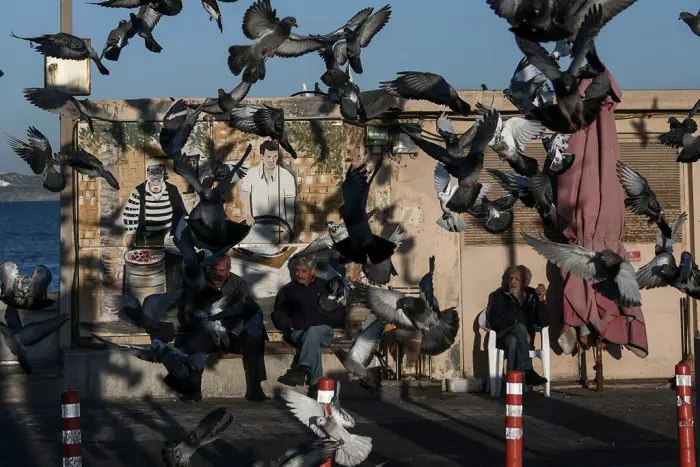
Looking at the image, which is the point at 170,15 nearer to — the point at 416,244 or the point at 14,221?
the point at 416,244

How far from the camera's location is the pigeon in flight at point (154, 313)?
1447cm

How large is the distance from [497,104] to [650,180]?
2197 mm

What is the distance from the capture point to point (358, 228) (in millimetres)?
13328

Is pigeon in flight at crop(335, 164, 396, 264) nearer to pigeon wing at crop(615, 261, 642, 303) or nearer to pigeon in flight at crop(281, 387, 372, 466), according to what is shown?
pigeon wing at crop(615, 261, 642, 303)

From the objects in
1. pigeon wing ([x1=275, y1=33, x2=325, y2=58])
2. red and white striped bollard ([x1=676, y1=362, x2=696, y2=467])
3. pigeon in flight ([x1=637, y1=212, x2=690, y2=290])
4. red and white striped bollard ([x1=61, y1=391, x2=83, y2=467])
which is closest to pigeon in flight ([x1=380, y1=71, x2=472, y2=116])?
pigeon wing ([x1=275, y1=33, x2=325, y2=58])

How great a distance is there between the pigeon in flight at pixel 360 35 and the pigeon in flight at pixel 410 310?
2301 millimetres

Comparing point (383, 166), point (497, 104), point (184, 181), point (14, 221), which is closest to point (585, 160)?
point (497, 104)

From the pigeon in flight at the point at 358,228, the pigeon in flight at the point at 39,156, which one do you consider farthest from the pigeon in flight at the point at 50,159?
the pigeon in flight at the point at 358,228

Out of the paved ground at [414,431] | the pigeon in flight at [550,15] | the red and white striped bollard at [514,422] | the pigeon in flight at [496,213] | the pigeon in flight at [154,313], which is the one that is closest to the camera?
the red and white striped bollard at [514,422]

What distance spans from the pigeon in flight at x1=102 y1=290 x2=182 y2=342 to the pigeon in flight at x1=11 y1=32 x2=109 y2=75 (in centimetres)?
240

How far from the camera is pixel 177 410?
15438 mm

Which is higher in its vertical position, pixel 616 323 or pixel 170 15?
pixel 170 15

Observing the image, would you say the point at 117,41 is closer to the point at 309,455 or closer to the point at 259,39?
the point at 259,39

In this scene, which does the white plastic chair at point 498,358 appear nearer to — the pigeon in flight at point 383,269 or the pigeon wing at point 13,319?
the pigeon in flight at point 383,269
